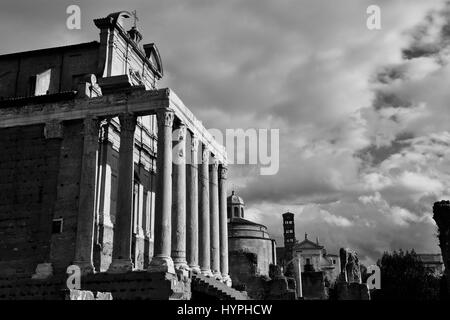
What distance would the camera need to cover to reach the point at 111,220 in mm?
27219

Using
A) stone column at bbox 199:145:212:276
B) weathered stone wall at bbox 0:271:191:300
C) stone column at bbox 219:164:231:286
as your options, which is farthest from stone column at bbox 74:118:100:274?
stone column at bbox 219:164:231:286

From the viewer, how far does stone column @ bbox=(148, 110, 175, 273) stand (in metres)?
22.5

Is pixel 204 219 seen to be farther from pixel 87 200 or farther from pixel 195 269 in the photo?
pixel 87 200

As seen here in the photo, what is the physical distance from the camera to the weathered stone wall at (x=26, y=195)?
25.0 metres

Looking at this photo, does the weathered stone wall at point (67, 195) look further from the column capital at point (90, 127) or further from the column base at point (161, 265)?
the column base at point (161, 265)

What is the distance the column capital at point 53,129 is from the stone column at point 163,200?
517cm

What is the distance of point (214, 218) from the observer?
31109 mm

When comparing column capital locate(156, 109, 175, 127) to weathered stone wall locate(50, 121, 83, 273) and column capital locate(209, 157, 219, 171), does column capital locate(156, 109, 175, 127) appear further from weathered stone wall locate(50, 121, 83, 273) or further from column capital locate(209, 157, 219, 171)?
column capital locate(209, 157, 219, 171)

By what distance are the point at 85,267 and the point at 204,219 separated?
7901mm

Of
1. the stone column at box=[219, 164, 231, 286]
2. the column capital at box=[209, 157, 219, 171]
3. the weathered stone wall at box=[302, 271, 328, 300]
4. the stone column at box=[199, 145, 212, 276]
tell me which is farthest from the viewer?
the weathered stone wall at box=[302, 271, 328, 300]

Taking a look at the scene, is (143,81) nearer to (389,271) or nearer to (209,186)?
(209,186)

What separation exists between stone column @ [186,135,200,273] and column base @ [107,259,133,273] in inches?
169
